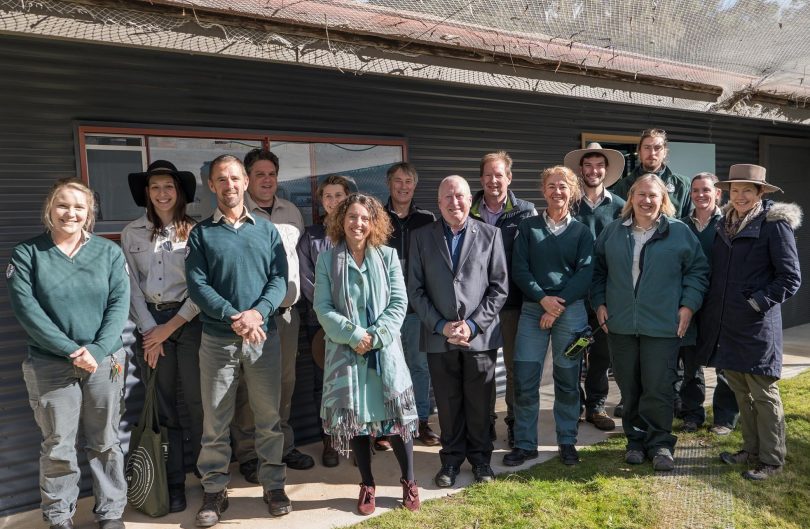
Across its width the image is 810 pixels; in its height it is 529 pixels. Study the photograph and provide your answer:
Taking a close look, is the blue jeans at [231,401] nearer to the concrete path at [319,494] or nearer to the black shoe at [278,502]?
the black shoe at [278,502]

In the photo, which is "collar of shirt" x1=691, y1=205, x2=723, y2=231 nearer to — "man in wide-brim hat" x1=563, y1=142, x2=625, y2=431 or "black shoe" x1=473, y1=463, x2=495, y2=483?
"man in wide-brim hat" x1=563, y1=142, x2=625, y2=431

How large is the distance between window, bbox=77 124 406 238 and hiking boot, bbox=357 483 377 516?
2.09 m

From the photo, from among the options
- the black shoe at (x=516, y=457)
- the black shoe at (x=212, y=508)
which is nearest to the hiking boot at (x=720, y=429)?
the black shoe at (x=516, y=457)

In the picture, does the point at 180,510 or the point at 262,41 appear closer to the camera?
the point at 262,41

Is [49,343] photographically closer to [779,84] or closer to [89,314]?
[89,314]

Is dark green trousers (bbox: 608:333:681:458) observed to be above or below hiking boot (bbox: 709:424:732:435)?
above

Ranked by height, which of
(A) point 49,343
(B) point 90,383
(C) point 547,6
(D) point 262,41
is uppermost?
(C) point 547,6

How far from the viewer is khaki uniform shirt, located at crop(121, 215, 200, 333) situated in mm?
3559

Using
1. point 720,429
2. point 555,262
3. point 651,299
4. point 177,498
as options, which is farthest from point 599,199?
point 177,498

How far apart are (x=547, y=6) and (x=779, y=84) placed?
3164 mm

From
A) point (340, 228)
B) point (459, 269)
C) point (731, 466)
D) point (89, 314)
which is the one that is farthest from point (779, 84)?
point (89, 314)

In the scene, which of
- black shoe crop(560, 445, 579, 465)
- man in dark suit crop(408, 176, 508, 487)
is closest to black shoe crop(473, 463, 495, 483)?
man in dark suit crop(408, 176, 508, 487)

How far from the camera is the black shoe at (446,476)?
3754 millimetres

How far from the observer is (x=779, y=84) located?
5.75 metres
